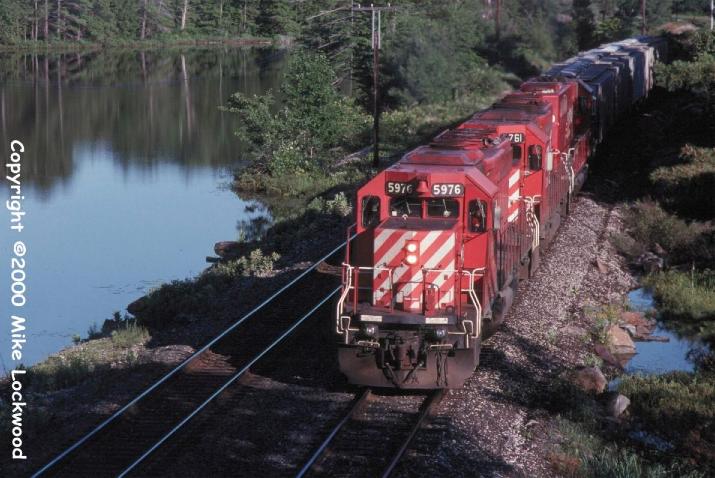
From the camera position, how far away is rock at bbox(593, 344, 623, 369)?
57.9 ft

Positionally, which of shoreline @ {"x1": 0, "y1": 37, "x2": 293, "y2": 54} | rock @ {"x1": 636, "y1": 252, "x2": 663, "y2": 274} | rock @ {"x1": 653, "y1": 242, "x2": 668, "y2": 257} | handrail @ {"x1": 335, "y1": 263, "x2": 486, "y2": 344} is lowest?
rock @ {"x1": 636, "y1": 252, "x2": 663, "y2": 274}

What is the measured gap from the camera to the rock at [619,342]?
731 inches

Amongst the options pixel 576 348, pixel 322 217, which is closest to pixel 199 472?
pixel 576 348

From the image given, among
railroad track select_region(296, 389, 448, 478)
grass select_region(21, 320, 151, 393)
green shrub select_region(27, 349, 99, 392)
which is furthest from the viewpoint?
grass select_region(21, 320, 151, 393)

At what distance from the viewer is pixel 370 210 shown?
47.6ft

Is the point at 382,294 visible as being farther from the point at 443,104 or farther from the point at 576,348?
the point at 443,104

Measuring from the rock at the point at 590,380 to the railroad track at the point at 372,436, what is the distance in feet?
7.98

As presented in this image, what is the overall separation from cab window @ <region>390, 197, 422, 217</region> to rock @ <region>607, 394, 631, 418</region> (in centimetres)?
411

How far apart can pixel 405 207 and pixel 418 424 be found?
3.34 meters

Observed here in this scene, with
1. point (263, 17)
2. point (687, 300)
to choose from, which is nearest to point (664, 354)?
point (687, 300)

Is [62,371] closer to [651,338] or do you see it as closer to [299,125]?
[651,338]

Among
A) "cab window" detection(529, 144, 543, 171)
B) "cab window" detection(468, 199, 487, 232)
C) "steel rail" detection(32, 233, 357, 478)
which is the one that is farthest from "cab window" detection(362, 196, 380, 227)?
"cab window" detection(529, 144, 543, 171)

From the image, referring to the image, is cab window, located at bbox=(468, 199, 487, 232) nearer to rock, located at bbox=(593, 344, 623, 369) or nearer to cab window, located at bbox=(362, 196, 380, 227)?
cab window, located at bbox=(362, 196, 380, 227)

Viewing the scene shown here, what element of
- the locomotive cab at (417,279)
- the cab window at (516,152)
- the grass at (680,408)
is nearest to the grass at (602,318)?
the grass at (680,408)
